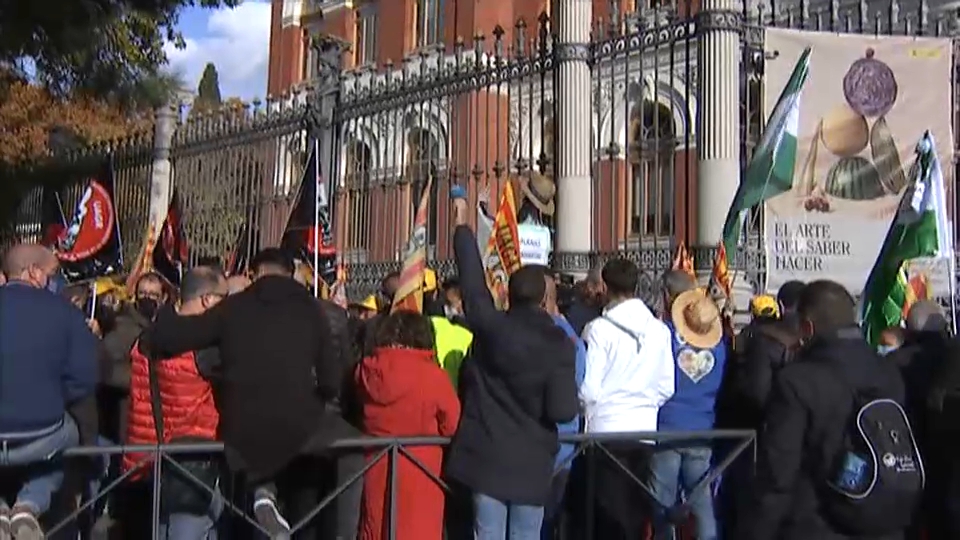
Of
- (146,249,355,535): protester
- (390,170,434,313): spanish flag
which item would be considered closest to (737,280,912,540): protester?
(146,249,355,535): protester

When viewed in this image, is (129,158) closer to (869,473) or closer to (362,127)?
(362,127)

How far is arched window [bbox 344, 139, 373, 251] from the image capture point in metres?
16.4

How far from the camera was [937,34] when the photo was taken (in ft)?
41.9

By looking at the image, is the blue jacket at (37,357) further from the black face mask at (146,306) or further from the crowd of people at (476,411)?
the black face mask at (146,306)

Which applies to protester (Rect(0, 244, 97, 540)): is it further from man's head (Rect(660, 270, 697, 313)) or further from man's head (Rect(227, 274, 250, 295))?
man's head (Rect(660, 270, 697, 313))

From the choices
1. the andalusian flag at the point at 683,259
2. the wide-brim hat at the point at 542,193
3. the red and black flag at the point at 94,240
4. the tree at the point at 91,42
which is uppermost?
the tree at the point at 91,42

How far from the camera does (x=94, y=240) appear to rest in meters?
14.0

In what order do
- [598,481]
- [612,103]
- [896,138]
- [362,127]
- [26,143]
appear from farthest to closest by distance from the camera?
[26,143] < [362,127] < [612,103] < [896,138] < [598,481]

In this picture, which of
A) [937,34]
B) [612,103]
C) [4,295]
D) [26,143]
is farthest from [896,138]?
[26,143]

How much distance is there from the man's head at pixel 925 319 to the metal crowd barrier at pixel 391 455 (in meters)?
1.23

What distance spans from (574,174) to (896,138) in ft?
10.9

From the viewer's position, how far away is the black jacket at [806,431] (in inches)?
214

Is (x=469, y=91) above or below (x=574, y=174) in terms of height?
above

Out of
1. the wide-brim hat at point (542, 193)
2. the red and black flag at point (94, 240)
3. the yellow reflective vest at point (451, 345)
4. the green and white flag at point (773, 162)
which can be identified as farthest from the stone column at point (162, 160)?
the yellow reflective vest at point (451, 345)
